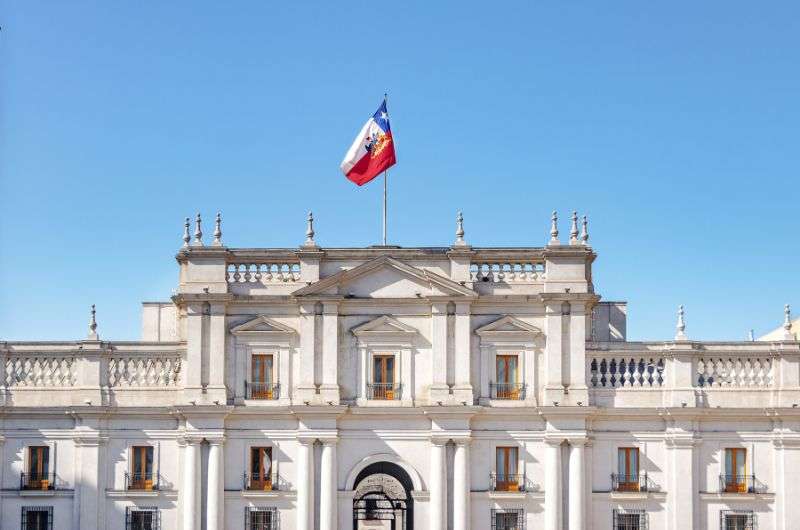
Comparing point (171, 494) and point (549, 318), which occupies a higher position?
point (549, 318)

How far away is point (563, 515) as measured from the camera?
44219mm

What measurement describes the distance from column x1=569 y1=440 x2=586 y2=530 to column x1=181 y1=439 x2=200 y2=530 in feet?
45.5

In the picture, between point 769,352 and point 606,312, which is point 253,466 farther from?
point 769,352

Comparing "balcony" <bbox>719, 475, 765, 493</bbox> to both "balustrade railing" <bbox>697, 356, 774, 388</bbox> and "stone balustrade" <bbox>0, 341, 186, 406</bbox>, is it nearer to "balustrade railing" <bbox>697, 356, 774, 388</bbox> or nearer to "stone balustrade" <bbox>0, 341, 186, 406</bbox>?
"balustrade railing" <bbox>697, 356, 774, 388</bbox>

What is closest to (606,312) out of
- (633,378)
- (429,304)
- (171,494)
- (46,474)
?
(633,378)

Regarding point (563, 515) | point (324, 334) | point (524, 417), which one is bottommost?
point (563, 515)

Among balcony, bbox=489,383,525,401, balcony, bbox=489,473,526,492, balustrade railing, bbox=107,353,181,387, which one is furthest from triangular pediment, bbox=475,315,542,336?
balustrade railing, bbox=107,353,181,387

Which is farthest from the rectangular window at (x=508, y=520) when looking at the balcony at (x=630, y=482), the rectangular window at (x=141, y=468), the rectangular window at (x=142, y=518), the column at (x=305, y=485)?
the rectangular window at (x=141, y=468)

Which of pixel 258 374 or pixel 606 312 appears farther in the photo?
pixel 606 312

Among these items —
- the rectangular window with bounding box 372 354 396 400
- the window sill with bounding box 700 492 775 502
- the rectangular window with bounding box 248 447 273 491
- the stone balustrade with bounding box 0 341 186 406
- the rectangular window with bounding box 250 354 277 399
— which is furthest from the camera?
the stone balustrade with bounding box 0 341 186 406

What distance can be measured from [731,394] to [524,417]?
309 inches

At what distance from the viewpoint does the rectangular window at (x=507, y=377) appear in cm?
4512

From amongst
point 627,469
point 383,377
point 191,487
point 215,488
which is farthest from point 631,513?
point 191,487

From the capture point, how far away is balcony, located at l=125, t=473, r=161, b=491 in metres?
45.2
